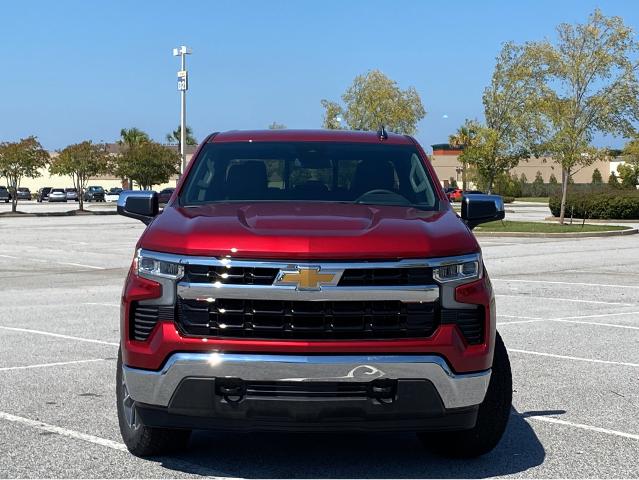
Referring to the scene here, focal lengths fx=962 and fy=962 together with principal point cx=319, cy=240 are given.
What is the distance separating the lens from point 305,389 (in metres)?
4.49

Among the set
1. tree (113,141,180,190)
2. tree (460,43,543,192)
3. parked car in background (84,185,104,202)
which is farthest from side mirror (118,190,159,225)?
parked car in background (84,185,104,202)

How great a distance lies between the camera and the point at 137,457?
5293 millimetres

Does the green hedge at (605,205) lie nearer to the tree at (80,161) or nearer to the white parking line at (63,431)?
the tree at (80,161)

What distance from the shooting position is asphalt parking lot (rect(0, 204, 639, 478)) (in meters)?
5.17

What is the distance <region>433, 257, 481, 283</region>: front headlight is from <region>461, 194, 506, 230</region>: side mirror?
1.21 metres

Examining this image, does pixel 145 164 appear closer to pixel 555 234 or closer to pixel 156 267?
pixel 555 234

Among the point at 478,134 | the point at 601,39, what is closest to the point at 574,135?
the point at 601,39

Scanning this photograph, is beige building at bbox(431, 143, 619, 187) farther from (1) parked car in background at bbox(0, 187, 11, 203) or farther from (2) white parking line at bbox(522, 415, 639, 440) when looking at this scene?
(2) white parking line at bbox(522, 415, 639, 440)

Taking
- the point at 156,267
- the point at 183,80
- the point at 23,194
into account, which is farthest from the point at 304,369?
the point at 23,194

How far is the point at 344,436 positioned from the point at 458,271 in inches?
64.0

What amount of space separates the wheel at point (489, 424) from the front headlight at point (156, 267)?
70.1 inches

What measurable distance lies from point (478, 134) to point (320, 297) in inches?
1538

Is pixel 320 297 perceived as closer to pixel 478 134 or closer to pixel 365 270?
pixel 365 270

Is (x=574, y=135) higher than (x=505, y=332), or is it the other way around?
(x=574, y=135)
